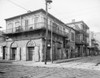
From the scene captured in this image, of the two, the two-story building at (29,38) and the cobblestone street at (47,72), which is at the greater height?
the two-story building at (29,38)

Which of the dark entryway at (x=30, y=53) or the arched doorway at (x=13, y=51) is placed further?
the arched doorway at (x=13, y=51)

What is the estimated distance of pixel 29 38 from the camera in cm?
1977

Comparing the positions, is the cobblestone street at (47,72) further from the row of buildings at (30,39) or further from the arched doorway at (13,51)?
the arched doorway at (13,51)

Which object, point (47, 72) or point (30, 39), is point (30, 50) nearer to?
point (30, 39)

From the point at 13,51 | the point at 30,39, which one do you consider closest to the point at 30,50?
the point at 30,39

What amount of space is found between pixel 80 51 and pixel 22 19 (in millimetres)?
23490

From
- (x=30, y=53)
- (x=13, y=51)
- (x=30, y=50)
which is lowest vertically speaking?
(x=30, y=53)

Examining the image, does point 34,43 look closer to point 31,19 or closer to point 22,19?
point 31,19

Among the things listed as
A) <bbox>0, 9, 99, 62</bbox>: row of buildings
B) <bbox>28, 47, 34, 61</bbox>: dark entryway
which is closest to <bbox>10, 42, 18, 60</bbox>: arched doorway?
<bbox>0, 9, 99, 62</bbox>: row of buildings

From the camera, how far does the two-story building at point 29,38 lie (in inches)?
742

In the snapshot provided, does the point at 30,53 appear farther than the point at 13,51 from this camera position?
No

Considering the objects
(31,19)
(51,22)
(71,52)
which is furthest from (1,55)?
(71,52)

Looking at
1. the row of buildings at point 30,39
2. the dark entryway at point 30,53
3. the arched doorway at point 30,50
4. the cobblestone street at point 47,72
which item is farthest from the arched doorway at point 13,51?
the cobblestone street at point 47,72

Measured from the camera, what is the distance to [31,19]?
68.7 ft
